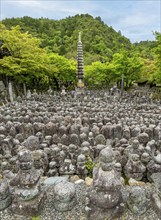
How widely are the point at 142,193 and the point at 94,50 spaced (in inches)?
1638

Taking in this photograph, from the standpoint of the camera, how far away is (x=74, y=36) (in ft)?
147

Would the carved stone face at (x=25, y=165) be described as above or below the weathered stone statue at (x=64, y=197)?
above

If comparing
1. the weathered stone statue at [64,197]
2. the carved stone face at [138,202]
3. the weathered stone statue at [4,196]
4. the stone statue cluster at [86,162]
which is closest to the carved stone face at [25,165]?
the stone statue cluster at [86,162]

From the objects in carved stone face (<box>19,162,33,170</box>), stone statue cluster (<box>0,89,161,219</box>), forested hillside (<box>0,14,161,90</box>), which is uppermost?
forested hillside (<box>0,14,161,90</box>)

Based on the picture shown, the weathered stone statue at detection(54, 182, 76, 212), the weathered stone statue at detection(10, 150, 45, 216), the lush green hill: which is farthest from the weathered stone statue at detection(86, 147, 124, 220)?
the lush green hill

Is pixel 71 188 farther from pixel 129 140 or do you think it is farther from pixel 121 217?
pixel 129 140

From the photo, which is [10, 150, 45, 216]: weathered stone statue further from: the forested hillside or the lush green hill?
the lush green hill

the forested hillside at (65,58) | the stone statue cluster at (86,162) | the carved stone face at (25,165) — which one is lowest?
the stone statue cluster at (86,162)

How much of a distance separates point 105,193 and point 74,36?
148 feet

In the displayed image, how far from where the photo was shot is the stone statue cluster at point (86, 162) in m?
3.06

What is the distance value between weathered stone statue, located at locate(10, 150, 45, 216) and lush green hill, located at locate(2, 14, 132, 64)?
32.7 metres

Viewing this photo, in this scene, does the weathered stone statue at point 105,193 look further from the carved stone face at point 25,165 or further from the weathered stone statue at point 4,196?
the weathered stone statue at point 4,196

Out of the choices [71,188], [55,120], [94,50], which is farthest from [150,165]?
[94,50]

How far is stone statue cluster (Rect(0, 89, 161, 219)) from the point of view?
306 cm
